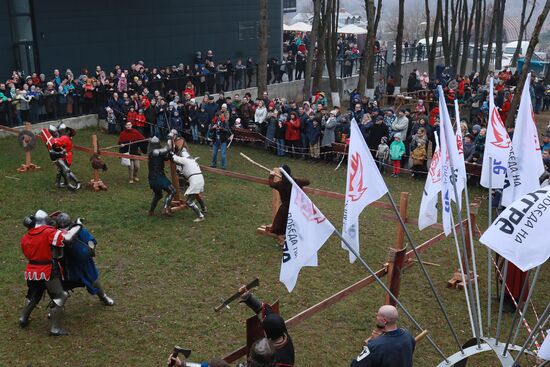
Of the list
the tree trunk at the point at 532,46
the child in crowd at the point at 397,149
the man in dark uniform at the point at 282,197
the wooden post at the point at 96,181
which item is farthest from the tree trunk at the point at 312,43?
the man in dark uniform at the point at 282,197

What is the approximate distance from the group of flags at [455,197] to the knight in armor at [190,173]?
5.82 m

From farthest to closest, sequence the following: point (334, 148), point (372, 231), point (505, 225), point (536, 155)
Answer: point (334, 148), point (372, 231), point (536, 155), point (505, 225)

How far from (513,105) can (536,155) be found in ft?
38.4

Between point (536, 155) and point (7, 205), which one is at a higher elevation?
point (536, 155)

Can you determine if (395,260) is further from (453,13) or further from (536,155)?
(453,13)

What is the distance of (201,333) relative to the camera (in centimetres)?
884

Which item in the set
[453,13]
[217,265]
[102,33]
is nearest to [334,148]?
[217,265]

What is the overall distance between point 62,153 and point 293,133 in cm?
689

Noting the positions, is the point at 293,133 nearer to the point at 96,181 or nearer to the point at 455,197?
the point at 96,181

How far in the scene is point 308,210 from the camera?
6535 millimetres

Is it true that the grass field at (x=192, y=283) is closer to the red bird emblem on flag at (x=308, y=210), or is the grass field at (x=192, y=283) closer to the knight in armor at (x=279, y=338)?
the knight in armor at (x=279, y=338)

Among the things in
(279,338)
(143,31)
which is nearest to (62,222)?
(279,338)

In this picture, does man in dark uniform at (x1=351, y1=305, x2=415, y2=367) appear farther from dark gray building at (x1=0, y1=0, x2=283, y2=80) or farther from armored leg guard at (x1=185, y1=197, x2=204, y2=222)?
dark gray building at (x1=0, y1=0, x2=283, y2=80)

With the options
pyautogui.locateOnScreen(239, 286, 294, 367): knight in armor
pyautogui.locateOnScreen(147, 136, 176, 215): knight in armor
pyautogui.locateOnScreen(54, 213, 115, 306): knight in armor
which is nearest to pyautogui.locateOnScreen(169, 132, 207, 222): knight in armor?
pyautogui.locateOnScreen(147, 136, 176, 215): knight in armor
